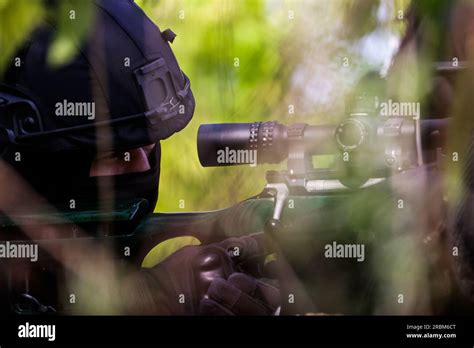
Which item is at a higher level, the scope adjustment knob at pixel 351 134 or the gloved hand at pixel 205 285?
the scope adjustment knob at pixel 351 134

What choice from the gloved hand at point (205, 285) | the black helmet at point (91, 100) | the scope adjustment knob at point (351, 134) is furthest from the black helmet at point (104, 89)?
the scope adjustment knob at point (351, 134)

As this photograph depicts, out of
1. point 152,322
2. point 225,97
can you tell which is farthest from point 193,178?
point 152,322

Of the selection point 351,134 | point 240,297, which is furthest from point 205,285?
point 351,134

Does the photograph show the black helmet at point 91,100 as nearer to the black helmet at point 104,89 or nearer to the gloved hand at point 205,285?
the black helmet at point 104,89

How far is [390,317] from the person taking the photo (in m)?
4.17

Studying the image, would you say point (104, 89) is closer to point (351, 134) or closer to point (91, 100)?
point (91, 100)

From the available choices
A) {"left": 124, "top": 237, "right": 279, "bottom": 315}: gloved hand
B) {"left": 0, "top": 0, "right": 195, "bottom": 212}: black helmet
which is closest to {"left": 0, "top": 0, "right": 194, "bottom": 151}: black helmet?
{"left": 0, "top": 0, "right": 195, "bottom": 212}: black helmet

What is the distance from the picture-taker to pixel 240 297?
165 inches

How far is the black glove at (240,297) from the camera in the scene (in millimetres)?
4180

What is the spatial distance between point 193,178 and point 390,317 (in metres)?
1.18

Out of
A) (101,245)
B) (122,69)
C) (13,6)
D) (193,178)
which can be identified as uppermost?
(13,6)

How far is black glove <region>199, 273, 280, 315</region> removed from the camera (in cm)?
418

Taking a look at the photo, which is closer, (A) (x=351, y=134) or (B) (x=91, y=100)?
(A) (x=351, y=134)

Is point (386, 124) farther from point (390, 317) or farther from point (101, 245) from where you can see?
point (101, 245)
